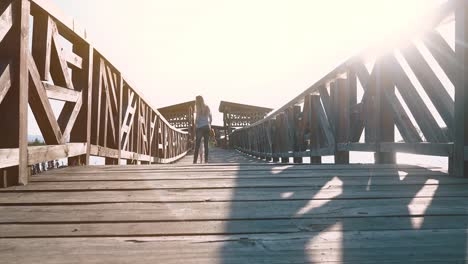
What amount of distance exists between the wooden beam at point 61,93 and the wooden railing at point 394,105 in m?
2.79

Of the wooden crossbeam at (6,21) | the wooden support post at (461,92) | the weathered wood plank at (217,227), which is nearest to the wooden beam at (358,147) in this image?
the wooden support post at (461,92)

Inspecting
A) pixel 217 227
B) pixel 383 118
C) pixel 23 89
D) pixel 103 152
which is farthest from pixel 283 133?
pixel 217 227

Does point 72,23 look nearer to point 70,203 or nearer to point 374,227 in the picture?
point 70,203

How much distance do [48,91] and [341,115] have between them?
3.33 m

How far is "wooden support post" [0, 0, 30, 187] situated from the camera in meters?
2.30

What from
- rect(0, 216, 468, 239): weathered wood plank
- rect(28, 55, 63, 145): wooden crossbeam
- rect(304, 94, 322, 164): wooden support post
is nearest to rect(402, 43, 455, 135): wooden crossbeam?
rect(0, 216, 468, 239): weathered wood plank

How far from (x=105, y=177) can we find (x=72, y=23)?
57.1 inches

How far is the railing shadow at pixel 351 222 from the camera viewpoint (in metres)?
1.35

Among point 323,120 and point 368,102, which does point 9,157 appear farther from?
point 323,120

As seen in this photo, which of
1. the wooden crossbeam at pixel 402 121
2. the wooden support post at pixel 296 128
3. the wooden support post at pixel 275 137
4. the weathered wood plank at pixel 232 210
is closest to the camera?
the weathered wood plank at pixel 232 210

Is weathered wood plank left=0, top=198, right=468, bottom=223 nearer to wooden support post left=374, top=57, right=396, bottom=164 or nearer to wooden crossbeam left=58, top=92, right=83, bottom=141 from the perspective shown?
wooden crossbeam left=58, top=92, right=83, bottom=141

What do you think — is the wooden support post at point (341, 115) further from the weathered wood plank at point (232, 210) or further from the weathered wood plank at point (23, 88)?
the weathered wood plank at point (23, 88)

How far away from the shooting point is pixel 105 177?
2.77 metres

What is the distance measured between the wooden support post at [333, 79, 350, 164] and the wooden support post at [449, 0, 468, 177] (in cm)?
193
